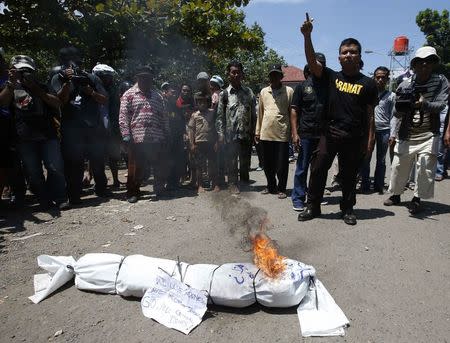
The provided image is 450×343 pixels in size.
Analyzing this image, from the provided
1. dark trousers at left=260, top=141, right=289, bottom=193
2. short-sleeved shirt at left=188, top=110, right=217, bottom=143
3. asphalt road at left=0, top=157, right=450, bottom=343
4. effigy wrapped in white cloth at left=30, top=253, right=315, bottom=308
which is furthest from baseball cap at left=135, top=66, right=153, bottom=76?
effigy wrapped in white cloth at left=30, top=253, right=315, bottom=308

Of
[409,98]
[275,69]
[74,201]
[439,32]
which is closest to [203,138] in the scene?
[275,69]

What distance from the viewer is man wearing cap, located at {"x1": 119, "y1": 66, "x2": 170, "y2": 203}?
5.75 meters

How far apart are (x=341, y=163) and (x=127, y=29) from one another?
600 centimetres

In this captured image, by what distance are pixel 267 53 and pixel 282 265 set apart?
25815mm

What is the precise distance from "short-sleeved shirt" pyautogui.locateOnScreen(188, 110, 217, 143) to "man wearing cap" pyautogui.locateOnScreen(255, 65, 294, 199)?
35.2 inches

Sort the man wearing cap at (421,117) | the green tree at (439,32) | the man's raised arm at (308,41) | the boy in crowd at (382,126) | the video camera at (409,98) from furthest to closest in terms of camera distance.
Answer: the green tree at (439,32) → the boy in crowd at (382,126) → the video camera at (409,98) → the man wearing cap at (421,117) → the man's raised arm at (308,41)

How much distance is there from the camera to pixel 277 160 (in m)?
6.07

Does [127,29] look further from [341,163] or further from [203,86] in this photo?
[341,163]

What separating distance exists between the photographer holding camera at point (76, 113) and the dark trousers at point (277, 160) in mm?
2822

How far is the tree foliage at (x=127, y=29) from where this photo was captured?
26.0 ft

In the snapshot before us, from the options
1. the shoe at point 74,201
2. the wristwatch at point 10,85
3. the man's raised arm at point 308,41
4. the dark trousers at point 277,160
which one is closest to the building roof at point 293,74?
the dark trousers at point 277,160

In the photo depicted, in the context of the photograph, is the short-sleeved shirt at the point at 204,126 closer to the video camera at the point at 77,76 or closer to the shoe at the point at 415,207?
the video camera at the point at 77,76

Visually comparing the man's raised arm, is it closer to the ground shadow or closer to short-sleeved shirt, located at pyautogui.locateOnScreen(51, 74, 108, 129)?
the ground shadow

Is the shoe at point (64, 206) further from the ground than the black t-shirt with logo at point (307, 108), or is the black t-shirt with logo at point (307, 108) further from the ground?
the black t-shirt with logo at point (307, 108)
